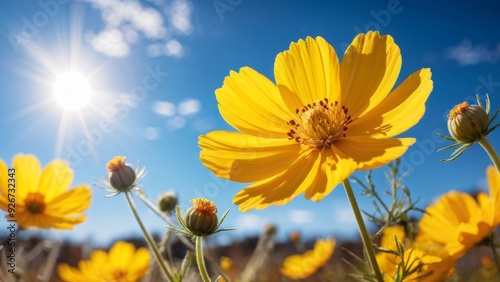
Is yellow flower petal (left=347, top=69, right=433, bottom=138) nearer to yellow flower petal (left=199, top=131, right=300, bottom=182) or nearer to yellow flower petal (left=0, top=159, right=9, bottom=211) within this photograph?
yellow flower petal (left=199, top=131, right=300, bottom=182)

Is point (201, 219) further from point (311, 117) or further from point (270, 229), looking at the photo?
point (270, 229)

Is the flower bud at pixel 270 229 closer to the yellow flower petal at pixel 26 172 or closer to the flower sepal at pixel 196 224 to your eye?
the yellow flower petal at pixel 26 172

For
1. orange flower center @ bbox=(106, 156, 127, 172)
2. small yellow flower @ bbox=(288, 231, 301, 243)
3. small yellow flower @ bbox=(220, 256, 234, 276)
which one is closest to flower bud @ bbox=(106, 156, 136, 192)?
orange flower center @ bbox=(106, 156, 127, 172)

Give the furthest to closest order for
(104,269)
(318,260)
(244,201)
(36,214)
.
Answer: (318,260), (104,269), (36,214), (244,201)

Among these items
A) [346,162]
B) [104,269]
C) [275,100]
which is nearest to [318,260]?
[104,269]

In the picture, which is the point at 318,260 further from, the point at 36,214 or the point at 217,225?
the point at 217,225

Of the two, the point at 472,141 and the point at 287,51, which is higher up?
the point at 287,51

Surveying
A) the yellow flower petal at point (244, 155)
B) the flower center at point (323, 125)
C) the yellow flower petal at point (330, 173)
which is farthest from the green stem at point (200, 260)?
the flower center at point (323, 125)
